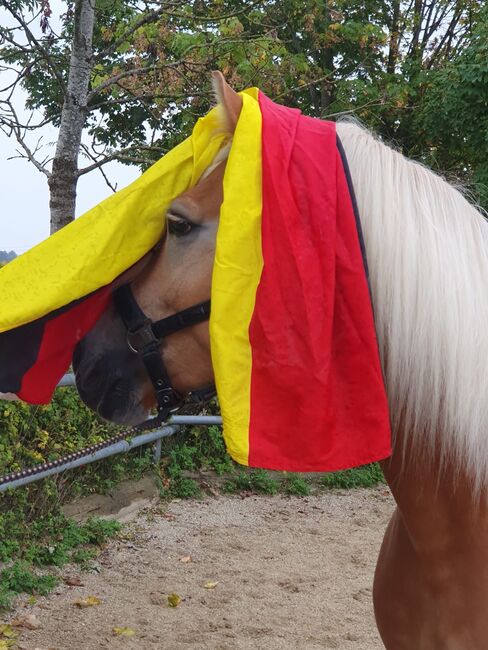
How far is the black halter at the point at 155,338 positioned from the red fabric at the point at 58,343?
0.22ft

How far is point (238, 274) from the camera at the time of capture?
1.53 metres

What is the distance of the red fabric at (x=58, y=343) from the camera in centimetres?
179

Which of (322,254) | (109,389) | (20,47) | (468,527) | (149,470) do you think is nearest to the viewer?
(322,254)

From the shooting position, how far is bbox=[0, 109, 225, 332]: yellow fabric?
1689 millimetres

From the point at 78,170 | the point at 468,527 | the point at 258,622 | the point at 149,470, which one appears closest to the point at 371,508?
the point at 149,470

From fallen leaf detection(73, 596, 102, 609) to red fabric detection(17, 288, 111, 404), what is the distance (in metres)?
2.38

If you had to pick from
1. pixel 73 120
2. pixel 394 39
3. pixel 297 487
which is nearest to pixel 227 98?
pixel 73 120

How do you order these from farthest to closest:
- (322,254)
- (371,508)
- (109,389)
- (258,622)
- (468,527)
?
(371,508), (258,622), (109,389), (468,527), (322,254)

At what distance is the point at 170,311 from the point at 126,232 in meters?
0.22

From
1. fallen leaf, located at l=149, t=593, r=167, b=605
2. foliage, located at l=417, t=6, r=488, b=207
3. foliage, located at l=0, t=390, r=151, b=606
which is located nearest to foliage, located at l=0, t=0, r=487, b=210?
foliage, located at l=417, t=6, r=488, b=207

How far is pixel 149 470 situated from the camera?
567cm

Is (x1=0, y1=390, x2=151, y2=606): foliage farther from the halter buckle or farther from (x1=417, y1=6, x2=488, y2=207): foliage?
(x1=417, y1=6, x2=488, y2=207): foliage

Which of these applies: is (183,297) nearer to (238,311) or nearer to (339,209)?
(238,311)

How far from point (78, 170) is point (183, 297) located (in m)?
3.96
